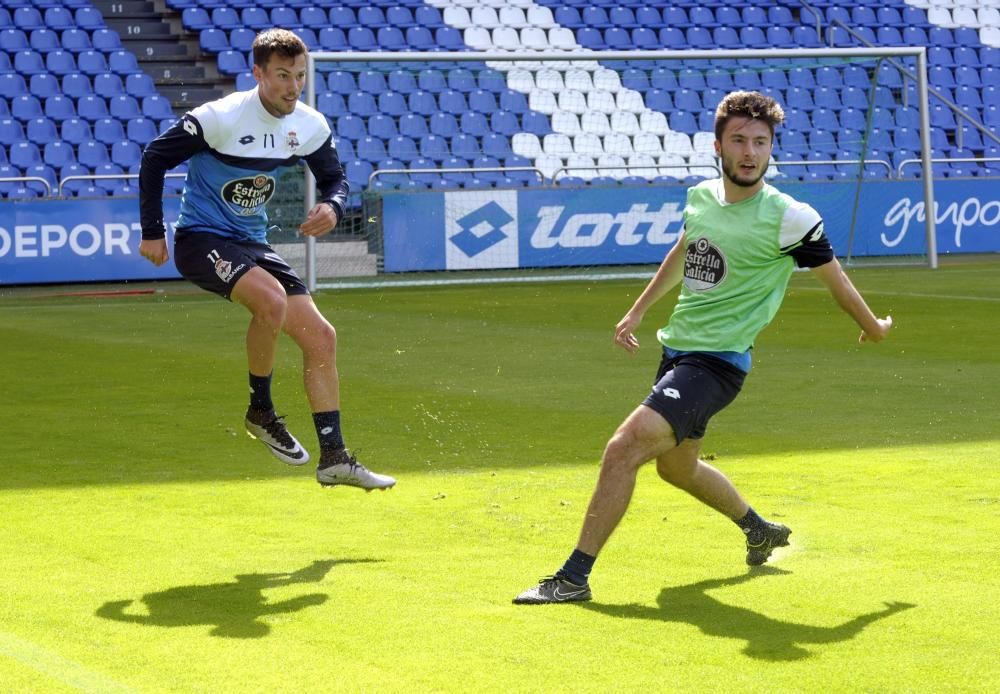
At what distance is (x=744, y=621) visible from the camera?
510cm

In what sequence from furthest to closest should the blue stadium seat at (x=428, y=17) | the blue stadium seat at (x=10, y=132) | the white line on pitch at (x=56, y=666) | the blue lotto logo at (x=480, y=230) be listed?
the blue stadium seat at (x=428, y=17)
the blue stadium seat at (x=10, y=132)
the blue lotto logo at (x=480, y=230)
the white line on pitch at (x=56, y=666)

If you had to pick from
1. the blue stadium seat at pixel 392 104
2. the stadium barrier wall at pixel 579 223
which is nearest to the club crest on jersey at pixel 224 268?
the stadium barrier wall at pixel 579 223

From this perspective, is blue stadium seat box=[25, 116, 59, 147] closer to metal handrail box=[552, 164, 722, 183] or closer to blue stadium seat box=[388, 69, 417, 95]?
blue stadium seat box=[388, 69, 417, 95]

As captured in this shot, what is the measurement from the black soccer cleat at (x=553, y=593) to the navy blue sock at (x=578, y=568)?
2 centimetres

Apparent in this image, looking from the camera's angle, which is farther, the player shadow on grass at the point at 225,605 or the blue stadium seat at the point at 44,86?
the blue stadium seat at the point at 44,86

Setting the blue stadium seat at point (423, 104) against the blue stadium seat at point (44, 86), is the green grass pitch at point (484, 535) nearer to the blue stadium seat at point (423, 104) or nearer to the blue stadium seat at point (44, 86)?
the blue stadium seat at point (44, 86)

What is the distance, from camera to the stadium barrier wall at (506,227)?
2109 centimetres

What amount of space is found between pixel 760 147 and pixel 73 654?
2728mm

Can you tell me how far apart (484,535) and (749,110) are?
2060 millimetres

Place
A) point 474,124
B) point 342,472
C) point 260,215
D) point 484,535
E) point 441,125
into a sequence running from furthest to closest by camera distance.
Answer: point 474,124 → point 441,125 → point 260,215 → point 342,472 → point 484,535

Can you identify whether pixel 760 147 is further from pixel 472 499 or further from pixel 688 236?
pixel 472 499

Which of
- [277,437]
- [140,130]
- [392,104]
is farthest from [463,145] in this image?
[277,437]

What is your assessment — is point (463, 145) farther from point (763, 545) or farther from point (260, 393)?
point (763, 545)

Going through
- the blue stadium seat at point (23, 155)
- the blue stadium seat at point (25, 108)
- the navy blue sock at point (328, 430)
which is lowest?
the navy blue sock at point (328, 430)
